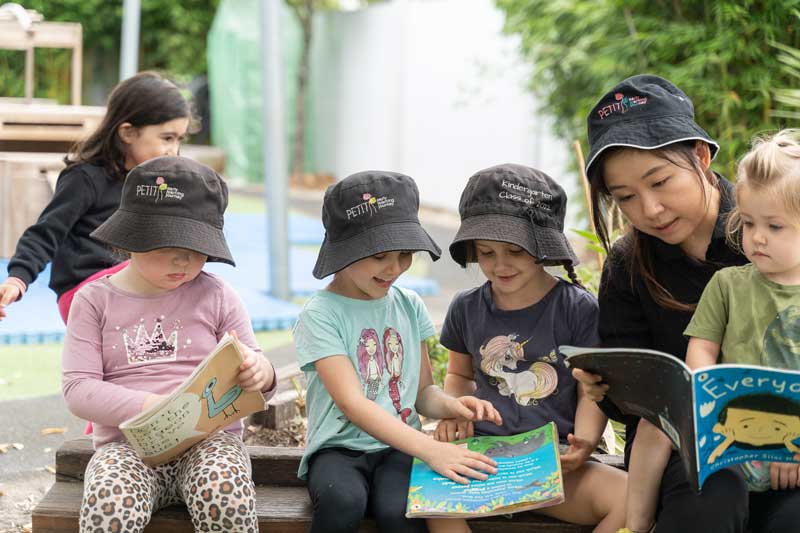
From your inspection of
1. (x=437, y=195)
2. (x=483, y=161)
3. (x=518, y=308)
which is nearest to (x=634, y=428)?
(x=518, y=308)

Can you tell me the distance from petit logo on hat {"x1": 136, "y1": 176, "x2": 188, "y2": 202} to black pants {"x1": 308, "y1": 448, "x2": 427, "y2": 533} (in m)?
0.76

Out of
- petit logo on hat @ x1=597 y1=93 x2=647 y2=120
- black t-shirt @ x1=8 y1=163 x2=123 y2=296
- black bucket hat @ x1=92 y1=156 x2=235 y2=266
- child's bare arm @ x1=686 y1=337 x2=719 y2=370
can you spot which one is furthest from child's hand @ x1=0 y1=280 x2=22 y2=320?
child's bare arm @ x1=686 y1=337 x2=719 y2=370

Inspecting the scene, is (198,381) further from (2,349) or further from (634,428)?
(2,349)

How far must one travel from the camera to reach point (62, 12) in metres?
17.3

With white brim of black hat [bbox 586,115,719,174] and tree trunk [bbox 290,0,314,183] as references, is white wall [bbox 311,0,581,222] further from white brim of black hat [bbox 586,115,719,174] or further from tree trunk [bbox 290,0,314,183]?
white brim of black hat [bbox 586,115,719,174]

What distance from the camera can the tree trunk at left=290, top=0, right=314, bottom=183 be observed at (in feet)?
55.0

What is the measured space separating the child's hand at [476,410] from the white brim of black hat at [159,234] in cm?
70

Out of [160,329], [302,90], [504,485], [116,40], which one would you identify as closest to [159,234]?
[160,329]

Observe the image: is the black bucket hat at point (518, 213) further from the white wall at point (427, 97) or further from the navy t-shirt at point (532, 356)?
the white wall at point (427, 97)

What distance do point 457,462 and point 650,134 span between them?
89 cm

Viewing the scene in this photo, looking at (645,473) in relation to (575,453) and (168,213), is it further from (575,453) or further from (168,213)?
(168,213)

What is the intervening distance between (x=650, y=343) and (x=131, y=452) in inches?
51.6

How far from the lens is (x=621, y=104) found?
2430 mm

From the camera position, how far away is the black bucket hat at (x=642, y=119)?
2.35m
